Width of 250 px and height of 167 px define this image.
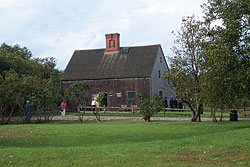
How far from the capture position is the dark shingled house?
43.0 meters

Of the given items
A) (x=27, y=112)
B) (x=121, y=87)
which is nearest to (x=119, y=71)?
(x=121, y=87)

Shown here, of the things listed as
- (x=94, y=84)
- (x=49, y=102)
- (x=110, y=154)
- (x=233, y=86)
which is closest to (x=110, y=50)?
(x=94, y=84)

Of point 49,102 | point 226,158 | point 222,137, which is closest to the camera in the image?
point 226,158

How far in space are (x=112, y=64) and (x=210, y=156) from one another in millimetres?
35568

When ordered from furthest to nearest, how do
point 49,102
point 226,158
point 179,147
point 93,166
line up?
point 49,102
point 179,147
point 226,158
point 93,166

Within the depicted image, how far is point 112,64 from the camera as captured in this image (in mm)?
Answer: 45531

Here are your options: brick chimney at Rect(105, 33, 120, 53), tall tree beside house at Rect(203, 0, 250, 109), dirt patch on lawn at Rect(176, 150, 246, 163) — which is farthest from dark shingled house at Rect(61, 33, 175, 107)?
dirt patch on lawn at Rect(176, 150, 246, 163)

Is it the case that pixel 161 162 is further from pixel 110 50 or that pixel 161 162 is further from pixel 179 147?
pixel 110 50

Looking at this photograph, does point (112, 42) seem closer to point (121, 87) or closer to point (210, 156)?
point (121, 87)

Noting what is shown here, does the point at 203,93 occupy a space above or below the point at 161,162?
above

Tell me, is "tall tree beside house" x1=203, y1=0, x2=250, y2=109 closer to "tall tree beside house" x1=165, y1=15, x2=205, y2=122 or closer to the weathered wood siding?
"tall tree beside house" x1=165, y1=15, x2=205, y2=122

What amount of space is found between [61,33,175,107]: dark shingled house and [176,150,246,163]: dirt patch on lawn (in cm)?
3057

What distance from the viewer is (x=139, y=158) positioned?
10.3 metres

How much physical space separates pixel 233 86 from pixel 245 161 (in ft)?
34.1
